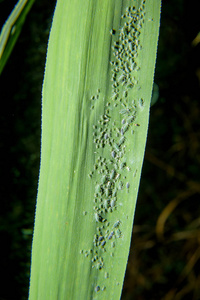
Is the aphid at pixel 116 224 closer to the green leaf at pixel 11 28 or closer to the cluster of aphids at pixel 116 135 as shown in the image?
the cluster of aphids at pixel 116 135

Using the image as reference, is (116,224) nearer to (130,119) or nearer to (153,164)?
(130,119)

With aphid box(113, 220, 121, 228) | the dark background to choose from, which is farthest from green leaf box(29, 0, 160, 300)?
the dark background

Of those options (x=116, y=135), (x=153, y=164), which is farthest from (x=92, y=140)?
(x=153, y=164)

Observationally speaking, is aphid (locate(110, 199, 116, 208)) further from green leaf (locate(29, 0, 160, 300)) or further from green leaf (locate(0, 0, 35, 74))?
green leaf (locate(0, 0, 35, 74))

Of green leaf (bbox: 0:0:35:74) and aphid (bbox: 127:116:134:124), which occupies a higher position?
green leaf (bbox: 0:0:35:74)

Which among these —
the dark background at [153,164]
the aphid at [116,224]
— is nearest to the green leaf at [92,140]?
the aphid at [116,224]

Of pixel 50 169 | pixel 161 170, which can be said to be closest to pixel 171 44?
pixel 161 170
